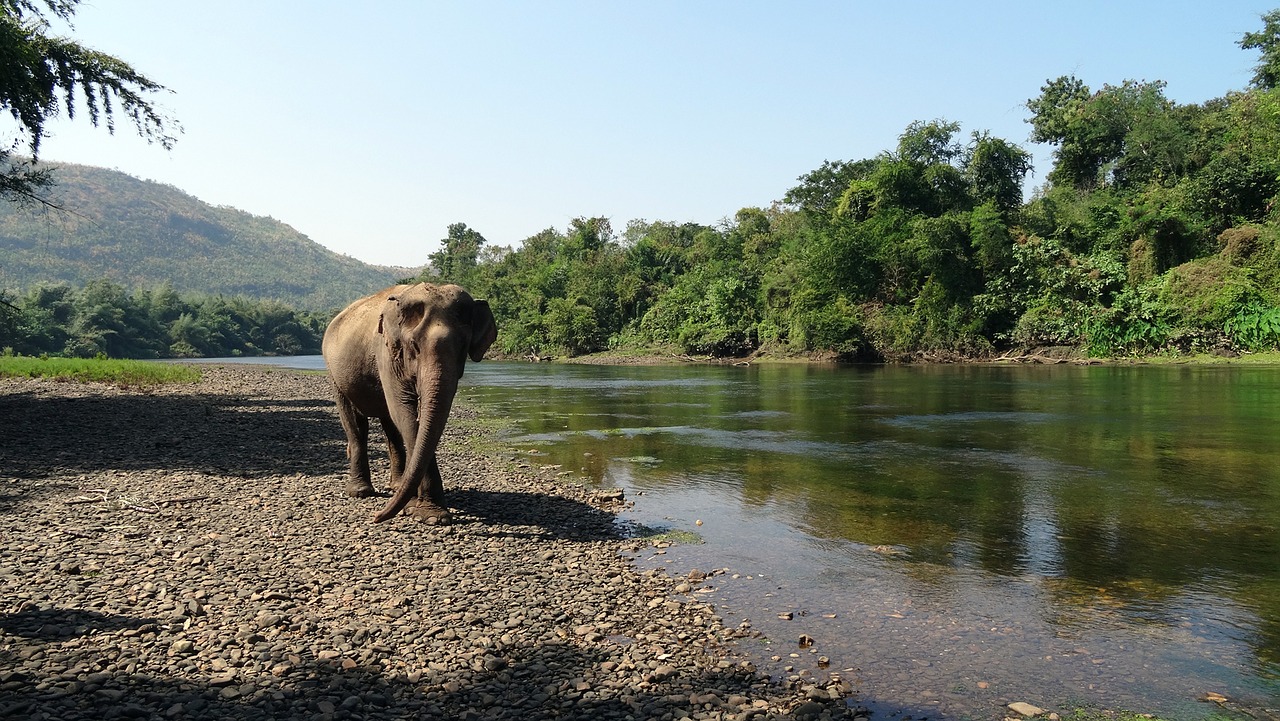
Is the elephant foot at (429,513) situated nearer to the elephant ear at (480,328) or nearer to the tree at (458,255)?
the elephant ear at (480,328)

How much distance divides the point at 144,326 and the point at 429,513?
337ft

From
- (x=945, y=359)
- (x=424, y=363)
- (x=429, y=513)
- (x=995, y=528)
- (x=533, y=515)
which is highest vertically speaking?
(x=424, y=363)

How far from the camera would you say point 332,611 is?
6422mm

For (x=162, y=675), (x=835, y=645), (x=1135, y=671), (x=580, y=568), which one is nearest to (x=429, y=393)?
(x=580, y=568)

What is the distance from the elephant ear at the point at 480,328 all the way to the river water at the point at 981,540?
316 cm

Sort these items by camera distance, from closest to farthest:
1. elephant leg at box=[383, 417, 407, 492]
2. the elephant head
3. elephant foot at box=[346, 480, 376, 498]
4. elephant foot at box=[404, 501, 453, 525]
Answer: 1. the elephant head
2. elephant foot at box=[404, 501, 453, 525]
3. elephant foot at box=[346, 480, 376, 498]
4. elephant leg at box=[383, 417, 407, 492]

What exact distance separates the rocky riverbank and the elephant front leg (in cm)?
22

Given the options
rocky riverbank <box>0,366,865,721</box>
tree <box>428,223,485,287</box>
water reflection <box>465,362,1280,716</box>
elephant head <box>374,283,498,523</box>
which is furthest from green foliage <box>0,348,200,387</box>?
tree <box>428,223,485,287</box>

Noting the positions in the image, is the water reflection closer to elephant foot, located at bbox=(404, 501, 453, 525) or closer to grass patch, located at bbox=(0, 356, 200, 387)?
elephant foot, located at bbox=(404, 501, 453, 525)

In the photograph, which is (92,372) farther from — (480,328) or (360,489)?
(480,328)

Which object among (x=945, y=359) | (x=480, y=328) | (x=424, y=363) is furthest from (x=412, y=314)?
(x=945, y=359)

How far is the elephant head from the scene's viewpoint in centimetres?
912

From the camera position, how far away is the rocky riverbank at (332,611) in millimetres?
4949

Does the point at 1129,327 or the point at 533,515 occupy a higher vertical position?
the point at 1129,327
